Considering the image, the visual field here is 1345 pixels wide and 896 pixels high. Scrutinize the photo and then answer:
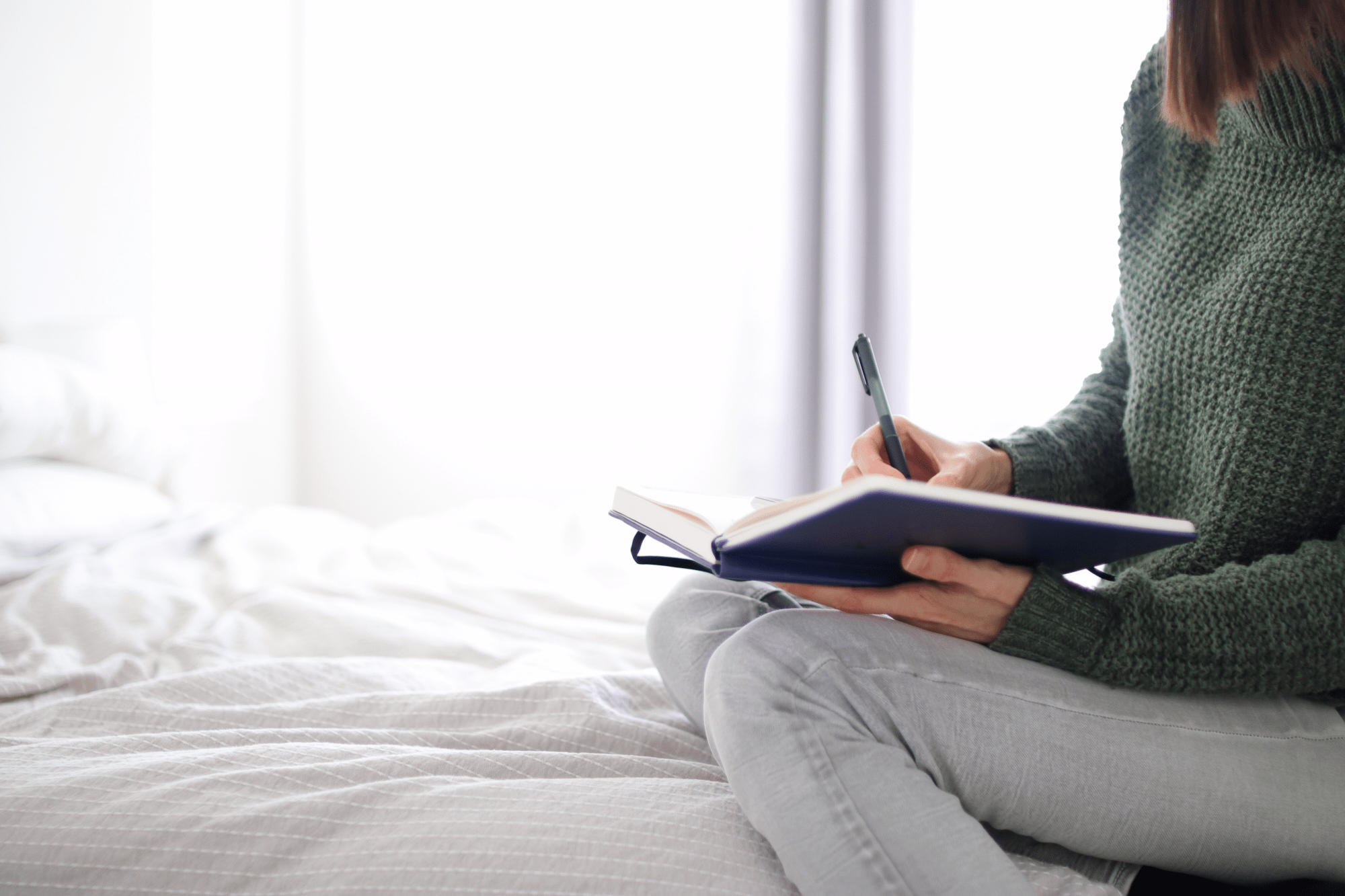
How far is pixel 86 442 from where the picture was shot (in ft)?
4.83

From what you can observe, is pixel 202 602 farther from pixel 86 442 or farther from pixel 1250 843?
pixel 1250 843

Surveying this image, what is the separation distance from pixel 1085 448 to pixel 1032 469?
0.27 ft

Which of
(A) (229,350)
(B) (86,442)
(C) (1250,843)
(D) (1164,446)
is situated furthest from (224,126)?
(C) (1250,843)

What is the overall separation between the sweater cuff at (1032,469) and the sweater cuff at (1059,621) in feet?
0.72

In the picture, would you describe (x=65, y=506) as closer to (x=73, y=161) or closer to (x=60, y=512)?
(x=60, y=512)

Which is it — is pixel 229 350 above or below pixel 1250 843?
above

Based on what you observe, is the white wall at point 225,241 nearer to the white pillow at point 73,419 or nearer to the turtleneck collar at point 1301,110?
the white pillow at point 73,419

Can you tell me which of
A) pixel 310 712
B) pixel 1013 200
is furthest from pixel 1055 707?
pixel 1013 200

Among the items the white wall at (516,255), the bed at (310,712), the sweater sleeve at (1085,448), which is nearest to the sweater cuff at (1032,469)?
the sweater sleeve at (1085,448)

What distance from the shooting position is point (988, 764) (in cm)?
53

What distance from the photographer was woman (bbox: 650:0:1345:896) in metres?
0.51

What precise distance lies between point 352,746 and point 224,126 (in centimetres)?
235

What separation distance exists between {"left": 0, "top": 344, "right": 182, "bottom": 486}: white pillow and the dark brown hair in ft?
4.86

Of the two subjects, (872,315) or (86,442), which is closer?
(86,442)
